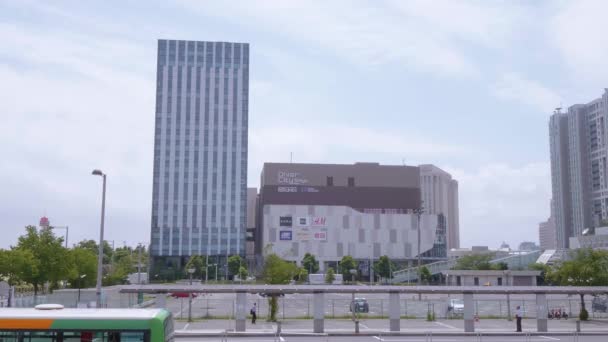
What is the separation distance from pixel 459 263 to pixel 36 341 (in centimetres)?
12432

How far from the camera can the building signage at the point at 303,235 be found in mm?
150250

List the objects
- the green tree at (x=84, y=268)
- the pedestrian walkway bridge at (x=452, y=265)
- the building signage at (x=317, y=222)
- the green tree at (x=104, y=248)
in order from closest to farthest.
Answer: the green tree at (x=84, y=268) < the green tree at (x=104, y=248) < the pedestrian walkway bridge at (x=452, y=265) < the building signage at (x=317, y=222)

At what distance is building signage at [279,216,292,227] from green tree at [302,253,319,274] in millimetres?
10246

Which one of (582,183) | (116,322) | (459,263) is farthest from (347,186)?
(116,322)

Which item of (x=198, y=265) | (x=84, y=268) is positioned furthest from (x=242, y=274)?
(x=84, y=268)

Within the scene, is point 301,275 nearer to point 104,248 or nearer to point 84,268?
point 104,248

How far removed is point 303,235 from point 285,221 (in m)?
5.51

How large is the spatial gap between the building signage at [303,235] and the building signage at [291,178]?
40.0ft

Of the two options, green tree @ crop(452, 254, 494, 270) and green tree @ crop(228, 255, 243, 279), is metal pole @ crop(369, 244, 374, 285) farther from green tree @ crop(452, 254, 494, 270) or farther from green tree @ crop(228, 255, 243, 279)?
green tree @ crop(228, 255, 243, 279)

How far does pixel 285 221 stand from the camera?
492 ft

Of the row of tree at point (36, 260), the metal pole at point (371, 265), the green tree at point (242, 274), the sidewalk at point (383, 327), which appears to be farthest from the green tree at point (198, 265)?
the sidewalk at point (383, 327)

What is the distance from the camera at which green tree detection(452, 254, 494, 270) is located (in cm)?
12950

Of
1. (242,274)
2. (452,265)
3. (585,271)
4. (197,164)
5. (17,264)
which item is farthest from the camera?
(197,164)

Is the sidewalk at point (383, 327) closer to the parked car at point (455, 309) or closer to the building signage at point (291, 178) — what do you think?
the parked car at point (455, 309)
